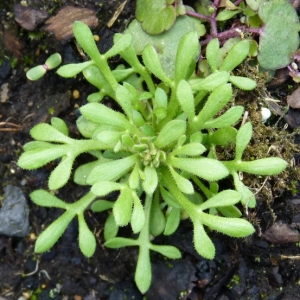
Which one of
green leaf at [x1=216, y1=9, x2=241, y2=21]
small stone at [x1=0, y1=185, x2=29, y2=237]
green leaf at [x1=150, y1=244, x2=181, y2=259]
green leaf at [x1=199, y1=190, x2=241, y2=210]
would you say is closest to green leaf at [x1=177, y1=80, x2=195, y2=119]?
green leaf at [x1=199, y1=190, x2=241, y2=210]

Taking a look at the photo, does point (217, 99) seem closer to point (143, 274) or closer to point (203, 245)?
point (203, 245)

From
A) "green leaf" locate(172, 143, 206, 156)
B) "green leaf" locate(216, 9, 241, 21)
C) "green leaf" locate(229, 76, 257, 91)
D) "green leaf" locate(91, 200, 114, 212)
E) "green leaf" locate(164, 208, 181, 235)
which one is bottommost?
"green leaf" locate(164, 208, 181, 235)

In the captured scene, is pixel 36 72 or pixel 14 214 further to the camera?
pixel 14 214

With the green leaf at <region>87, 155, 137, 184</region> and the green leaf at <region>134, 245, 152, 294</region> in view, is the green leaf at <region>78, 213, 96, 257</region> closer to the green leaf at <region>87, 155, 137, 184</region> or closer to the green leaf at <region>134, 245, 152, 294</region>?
the green leaf at <region>134, 245, 152, 294</region>

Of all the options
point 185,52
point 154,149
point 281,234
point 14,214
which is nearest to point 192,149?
point 154,149

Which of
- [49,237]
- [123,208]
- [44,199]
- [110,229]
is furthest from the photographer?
[110,229]

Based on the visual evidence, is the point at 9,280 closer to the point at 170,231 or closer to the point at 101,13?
the point at 170,231

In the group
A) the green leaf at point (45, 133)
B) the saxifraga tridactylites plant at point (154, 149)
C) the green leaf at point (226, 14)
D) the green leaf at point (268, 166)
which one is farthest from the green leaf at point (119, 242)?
the green leaf at point (226, 14)
